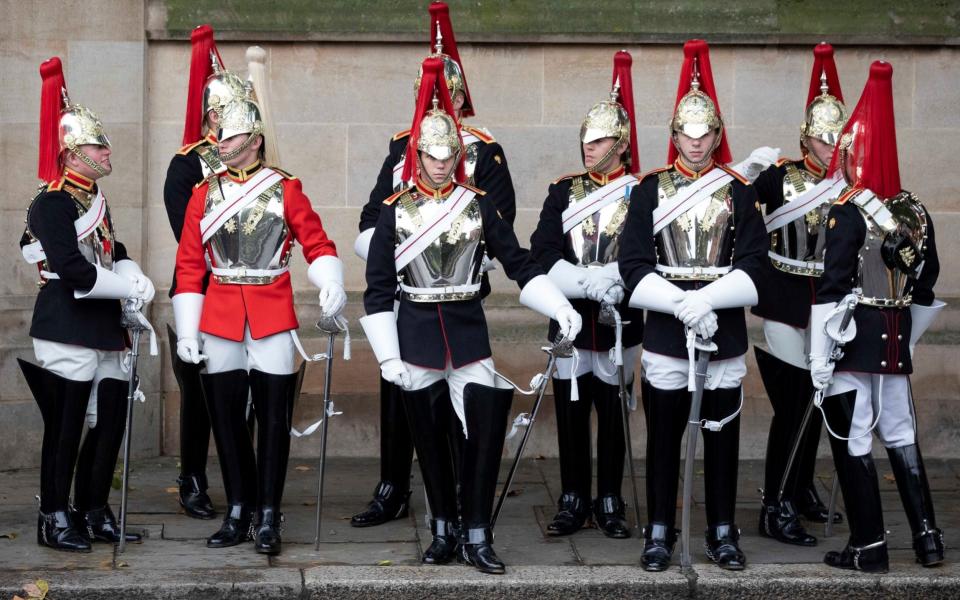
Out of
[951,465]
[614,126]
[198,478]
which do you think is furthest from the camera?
[951,465]

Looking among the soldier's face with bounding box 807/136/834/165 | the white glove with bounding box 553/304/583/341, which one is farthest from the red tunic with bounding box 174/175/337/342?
the soldier's face with bounding box 807/136/834/165

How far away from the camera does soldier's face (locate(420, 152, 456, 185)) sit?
264 inches

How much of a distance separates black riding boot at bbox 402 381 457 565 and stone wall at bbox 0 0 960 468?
2389 mm

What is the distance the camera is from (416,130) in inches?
266

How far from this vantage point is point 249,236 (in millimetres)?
7020

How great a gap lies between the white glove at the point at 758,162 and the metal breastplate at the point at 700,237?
0.78m

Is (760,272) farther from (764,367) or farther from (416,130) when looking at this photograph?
(416,130)

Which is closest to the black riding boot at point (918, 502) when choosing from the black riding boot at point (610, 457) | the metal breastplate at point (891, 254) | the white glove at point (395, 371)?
the metal breastplate at point (891, 254)

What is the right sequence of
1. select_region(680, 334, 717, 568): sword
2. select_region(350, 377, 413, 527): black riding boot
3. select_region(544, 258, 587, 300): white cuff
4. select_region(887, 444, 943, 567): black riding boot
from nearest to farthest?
select_region(680, 334, 717, 568): sword, select_region(887, 444, 943, 567): black riding boot, select_region(544, 258, 587, 300): white cuff, select_region(350, 377, 413, 527): black riding boot

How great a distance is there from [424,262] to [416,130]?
55 cm

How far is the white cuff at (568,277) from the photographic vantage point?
287 inches

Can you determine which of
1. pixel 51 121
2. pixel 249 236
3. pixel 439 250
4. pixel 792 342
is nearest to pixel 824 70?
pixel 792 342

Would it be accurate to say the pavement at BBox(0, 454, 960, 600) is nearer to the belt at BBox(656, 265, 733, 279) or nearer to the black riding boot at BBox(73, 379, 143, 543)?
the black riding boot at BBox(73, 379, 143, 543)

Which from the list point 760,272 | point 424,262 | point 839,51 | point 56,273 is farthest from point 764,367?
point 56,273
